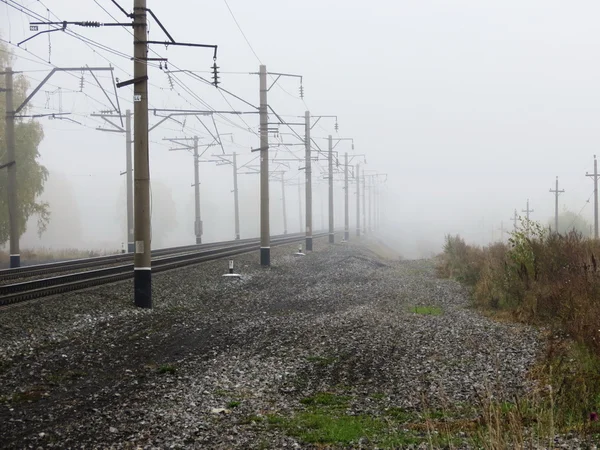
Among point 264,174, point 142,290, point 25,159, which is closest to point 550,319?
point 142,290

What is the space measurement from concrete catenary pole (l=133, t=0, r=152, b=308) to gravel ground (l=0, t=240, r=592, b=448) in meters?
0.68

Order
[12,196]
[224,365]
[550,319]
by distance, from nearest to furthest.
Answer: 1. [224,365]
2. [550,319]
3. [12,196]

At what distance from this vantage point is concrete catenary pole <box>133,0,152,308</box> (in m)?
17.0

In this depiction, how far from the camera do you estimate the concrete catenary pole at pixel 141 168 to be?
55.8ft

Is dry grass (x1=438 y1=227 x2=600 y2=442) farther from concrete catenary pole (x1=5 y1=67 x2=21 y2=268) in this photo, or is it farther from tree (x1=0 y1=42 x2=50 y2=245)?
tree (x1=0 y1=42 x2=50 y2=245)

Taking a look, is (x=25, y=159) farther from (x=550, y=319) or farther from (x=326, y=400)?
(x=326, y=400)

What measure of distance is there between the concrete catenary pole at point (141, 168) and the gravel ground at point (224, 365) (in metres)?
0.68

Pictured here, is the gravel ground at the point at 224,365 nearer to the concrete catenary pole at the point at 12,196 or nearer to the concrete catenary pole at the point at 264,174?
the concrete catenary pole at the point at 264,174

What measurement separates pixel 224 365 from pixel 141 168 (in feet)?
24.9

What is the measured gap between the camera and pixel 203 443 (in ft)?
23.5

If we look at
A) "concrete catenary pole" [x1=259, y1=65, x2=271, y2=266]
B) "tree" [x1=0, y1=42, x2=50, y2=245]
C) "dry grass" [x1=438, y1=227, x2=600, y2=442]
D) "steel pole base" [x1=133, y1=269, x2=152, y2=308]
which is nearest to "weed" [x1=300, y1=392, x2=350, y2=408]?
"dry grass" [x1=438, y1=227, x2=600, y2=442]

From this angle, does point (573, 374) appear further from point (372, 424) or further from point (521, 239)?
point (521, 239)

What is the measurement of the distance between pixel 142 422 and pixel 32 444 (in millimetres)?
1260

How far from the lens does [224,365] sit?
11.1 m
